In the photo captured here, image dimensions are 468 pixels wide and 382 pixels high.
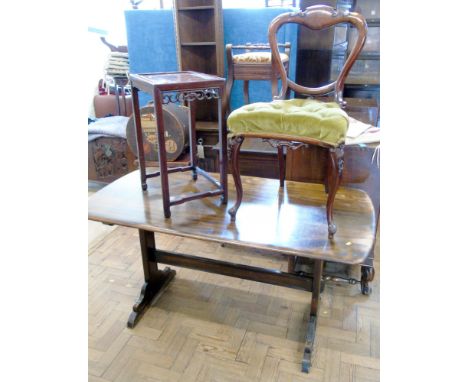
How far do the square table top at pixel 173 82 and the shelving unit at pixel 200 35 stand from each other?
1358 millimetres

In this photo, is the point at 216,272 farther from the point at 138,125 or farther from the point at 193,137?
the point at 138,125

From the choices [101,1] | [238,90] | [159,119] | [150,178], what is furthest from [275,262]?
[101,1]

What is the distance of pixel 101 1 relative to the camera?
3818 millimetres

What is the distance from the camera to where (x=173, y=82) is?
4.11ft

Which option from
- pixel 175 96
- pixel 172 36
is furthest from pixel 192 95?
pixel 172 36

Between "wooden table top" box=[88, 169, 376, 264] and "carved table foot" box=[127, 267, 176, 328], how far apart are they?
0.53 m

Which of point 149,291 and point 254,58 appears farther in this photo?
point 254,58

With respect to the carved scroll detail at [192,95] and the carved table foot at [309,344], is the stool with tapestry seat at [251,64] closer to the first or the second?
A: the carved scroll detail at [192,95]

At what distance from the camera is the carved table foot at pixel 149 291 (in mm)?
1693

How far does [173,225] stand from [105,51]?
3.68 m

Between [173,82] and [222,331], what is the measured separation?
1.16m

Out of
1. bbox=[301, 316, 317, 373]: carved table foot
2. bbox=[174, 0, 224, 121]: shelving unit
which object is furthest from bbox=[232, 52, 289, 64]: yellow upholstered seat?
bbox=[301, 316, 317, 373]: carved table foot

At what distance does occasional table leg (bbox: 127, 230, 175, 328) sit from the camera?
5.62 feet
